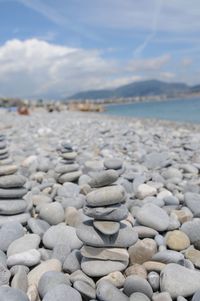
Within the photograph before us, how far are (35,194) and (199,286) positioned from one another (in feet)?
8.20

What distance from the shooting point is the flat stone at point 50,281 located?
8.10 ft

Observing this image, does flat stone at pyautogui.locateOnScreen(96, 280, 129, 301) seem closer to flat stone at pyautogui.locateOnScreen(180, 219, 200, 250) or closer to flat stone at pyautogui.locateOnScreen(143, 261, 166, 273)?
flat stone at pyautogui.locateOnScreen(143, 261, 166, 273)

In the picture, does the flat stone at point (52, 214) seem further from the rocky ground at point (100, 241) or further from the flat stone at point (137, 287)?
the flat stone at point (137, 287)

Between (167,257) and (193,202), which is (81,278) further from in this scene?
(193,202)

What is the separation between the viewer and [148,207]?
3.47m

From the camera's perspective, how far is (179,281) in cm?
246

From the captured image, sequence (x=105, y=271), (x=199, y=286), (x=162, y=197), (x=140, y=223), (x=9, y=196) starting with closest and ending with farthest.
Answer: (x=199, y=286), (x=105, y=271), (x=140, y=223), (x=9, y=196), (x=162, y=197)

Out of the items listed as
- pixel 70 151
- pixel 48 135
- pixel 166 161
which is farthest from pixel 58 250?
pixel 48 135

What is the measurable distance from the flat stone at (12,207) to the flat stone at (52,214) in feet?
0.61

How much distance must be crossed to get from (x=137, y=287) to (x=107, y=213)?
548 millimetres

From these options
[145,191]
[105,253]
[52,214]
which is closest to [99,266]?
[105,253]

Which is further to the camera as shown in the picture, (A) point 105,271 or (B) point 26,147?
(B) point 26,147

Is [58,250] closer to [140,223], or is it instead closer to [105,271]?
[105,271]

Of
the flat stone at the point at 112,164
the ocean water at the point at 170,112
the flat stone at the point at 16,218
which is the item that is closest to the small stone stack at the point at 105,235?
the flat stone at the point at 16,218
